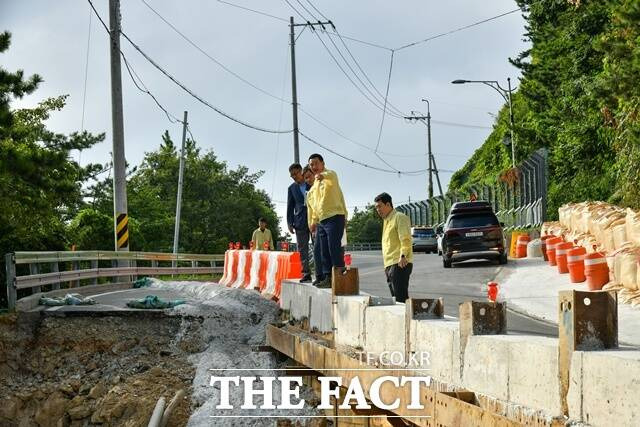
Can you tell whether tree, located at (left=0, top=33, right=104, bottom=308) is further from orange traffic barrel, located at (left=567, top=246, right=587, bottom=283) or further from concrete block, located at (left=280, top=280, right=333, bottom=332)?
orange traffic barrel, located at (left=567, top=246, right=587, bottom=283)

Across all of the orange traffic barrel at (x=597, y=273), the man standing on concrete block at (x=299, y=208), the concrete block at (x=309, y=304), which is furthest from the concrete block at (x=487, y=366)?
the orange traffic barrel at (x=597, y=273)

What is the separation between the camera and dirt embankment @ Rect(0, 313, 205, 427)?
503 inches

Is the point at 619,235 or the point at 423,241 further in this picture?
the point at 423,241

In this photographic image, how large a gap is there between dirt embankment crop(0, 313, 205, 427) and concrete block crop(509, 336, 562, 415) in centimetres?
593

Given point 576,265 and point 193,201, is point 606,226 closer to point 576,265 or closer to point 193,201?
point 576,265

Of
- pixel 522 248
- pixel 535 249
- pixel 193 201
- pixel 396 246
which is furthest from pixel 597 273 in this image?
pixel 193 201

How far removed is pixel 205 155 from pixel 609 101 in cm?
5234

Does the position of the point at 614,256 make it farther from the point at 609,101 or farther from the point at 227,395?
the point at 609,101

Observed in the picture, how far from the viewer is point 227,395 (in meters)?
12.1

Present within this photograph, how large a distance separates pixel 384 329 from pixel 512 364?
297 centimetres

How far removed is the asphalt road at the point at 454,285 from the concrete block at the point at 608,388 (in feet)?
24.0

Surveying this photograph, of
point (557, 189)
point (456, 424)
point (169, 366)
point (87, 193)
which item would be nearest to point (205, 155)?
point (87, 193)

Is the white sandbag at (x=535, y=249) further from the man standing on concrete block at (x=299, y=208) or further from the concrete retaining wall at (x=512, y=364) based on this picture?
the concrete retaining wall at (x=512, y=364)

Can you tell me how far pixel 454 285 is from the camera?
2281cm
